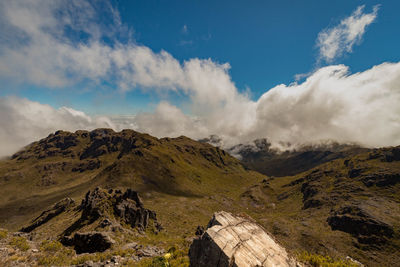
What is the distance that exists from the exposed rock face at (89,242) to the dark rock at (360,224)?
184306mm

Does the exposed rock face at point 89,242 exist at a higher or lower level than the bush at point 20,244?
lower

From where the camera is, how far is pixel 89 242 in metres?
32.8

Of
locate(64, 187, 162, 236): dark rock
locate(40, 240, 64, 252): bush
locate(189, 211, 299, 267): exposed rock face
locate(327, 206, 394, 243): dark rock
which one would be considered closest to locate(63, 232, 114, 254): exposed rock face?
locate(40, 240, 64, 252): bush

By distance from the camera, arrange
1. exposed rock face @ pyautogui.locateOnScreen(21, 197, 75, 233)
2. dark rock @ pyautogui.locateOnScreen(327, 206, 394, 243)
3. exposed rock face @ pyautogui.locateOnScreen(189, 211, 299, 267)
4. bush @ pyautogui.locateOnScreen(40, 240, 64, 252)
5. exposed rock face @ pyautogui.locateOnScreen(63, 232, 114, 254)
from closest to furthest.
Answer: exposed rock face @ pyautogui.locateOnScreen(189, 211, 299, 267), bush @ pyautogui.locateOnScreen(40, 240, 64, 252), exposed rock face @ pyautogui.locateOnScreen(63, 232, 114, 254), exposed rock face @ pyautogui.locateOnScreen(21, 197, 75, 233), dark rock @ pyautogui.locateOnScreen(327, 206, 394, 243)

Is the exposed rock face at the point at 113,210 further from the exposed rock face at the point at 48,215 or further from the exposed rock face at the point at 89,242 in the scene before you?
the exposed rock face at the point at 48,215

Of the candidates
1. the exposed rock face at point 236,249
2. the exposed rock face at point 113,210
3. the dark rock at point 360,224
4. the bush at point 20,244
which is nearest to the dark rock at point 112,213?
the exposed rock face at point 113,210

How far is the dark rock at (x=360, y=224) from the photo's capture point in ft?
444

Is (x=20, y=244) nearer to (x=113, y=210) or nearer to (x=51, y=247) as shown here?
(x=51, y=247)

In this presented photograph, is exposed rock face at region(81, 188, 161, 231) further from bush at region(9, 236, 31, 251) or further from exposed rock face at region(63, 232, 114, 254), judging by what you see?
bush at region(9, 236, 31, 251)

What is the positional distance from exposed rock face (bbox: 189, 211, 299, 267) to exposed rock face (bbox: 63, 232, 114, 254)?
27.8 meters

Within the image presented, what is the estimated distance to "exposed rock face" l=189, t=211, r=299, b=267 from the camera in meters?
10.8

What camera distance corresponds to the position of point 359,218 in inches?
6078

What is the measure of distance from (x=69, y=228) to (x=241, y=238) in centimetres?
6413

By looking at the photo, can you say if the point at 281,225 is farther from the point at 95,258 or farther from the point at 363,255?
the point at 95,258
